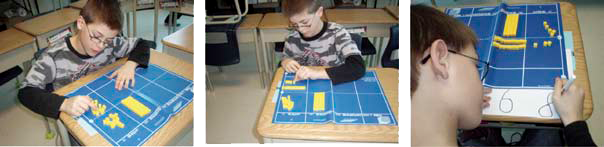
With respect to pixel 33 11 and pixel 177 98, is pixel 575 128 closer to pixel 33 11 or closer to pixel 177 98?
pixel 177 98

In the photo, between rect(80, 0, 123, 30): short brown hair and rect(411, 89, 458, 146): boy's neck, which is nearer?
rect(411, 89, 458, 146): boy's neck

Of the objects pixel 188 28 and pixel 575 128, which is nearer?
pixel 575 128

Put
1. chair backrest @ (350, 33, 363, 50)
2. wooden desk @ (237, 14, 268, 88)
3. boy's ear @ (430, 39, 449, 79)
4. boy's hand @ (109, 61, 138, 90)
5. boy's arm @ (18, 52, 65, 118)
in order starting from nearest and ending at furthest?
boy's ear @ (430, 39, 449, 79) < boy's arm @ (18, 52, 65, 118) < boy's hand @ (109, 61, 138, 90) < chair backrest @ (350, 33, 363, 50) < wooden desk @ (237, 14, 268, 88)

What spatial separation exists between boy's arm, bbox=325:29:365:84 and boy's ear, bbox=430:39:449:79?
1.10 ft

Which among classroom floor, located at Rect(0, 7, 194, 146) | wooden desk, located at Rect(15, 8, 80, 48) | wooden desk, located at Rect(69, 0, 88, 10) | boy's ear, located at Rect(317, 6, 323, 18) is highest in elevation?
wooden desk, located at Rect(69, 0, 88, 10)

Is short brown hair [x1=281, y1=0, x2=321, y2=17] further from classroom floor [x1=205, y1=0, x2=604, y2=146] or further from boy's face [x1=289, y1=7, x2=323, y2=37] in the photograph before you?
classroom floor [x1=205, y1=0, x2=604, y2=146]

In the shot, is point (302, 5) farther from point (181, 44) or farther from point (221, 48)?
point (181, 44)

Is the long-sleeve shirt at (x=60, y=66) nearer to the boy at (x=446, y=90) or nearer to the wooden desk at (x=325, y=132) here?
the wooden desk at (x=325, y=132)

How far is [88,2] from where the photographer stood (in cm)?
104

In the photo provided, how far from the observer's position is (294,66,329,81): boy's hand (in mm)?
1177

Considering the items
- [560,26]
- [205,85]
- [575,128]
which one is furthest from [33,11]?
[560,26]

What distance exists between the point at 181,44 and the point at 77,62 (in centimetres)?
39

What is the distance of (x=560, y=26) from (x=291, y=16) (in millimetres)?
1143

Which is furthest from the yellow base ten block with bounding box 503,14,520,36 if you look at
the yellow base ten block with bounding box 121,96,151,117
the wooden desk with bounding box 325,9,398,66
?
the yellow base ten block with bounding box 121,96,151,117
